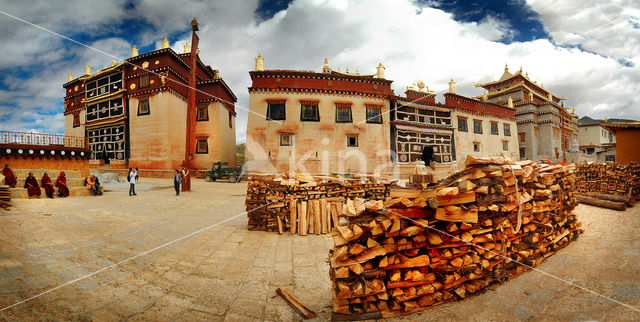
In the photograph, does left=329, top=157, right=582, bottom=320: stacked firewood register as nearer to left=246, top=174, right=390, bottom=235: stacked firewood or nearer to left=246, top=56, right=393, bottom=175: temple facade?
left=246, top=174, right=390, bottom=235: stacked firewood

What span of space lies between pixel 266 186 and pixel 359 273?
5.10m

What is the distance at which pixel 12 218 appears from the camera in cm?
635

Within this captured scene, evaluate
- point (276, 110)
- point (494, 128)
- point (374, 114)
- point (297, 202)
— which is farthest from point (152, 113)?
point (494, 128)

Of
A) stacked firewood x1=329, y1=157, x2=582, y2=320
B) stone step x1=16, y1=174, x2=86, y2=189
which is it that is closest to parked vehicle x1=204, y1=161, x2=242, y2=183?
stone step x1=16, y1=174, x2=86, y2=189

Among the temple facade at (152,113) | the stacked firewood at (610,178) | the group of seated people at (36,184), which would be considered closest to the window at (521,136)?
the stacked firewood at (610,178)

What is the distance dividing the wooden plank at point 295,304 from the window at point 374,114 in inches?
688

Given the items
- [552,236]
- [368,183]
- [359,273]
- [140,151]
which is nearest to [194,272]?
[359,273]

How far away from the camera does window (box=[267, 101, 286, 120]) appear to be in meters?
18.2

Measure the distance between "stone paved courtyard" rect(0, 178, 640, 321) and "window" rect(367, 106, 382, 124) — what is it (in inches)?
560

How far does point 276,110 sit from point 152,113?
12.6 meters

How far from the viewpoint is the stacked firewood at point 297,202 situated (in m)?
6.78

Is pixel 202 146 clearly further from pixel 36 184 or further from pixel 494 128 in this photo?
pixel 494 128

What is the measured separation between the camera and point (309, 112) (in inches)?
732

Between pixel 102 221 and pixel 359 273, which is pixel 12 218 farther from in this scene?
pixel 359 273
